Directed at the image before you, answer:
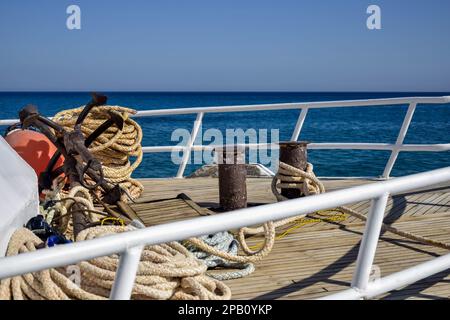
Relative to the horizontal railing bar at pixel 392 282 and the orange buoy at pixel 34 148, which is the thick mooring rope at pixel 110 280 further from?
the orange buoy at pixel 34 148

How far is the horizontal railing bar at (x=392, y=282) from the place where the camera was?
2.23 meters

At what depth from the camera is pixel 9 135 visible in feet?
16.9

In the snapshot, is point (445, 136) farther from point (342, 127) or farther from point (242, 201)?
point (242, 201)

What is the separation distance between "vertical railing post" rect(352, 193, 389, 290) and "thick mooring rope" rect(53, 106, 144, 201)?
350cm

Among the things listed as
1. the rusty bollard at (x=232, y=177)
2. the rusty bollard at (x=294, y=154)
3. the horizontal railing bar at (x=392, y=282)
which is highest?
the rusty bollard at (x=294, y=154)

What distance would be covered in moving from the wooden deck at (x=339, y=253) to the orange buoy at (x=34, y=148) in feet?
3.62

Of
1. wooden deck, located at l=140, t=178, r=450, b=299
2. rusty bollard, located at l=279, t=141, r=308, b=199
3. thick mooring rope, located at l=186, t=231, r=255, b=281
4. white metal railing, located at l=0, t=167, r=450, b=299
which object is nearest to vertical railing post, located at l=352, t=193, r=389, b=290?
white metal railing, located at l=0, t=167, r=450, b=299

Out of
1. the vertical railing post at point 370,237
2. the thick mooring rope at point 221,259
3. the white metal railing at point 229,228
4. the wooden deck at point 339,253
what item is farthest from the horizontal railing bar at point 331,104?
the vertical railing post at point 370,237

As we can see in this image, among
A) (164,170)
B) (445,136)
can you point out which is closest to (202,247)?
(164,170)

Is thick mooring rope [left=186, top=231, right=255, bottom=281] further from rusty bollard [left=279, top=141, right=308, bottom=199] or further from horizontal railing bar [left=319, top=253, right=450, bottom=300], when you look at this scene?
rusty bollard [left=279, top=141, right=308, bottom=199]

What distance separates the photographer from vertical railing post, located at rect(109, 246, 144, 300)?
66.0 inches

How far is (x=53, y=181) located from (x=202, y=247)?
2.21 metres

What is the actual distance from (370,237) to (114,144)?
3.66m
